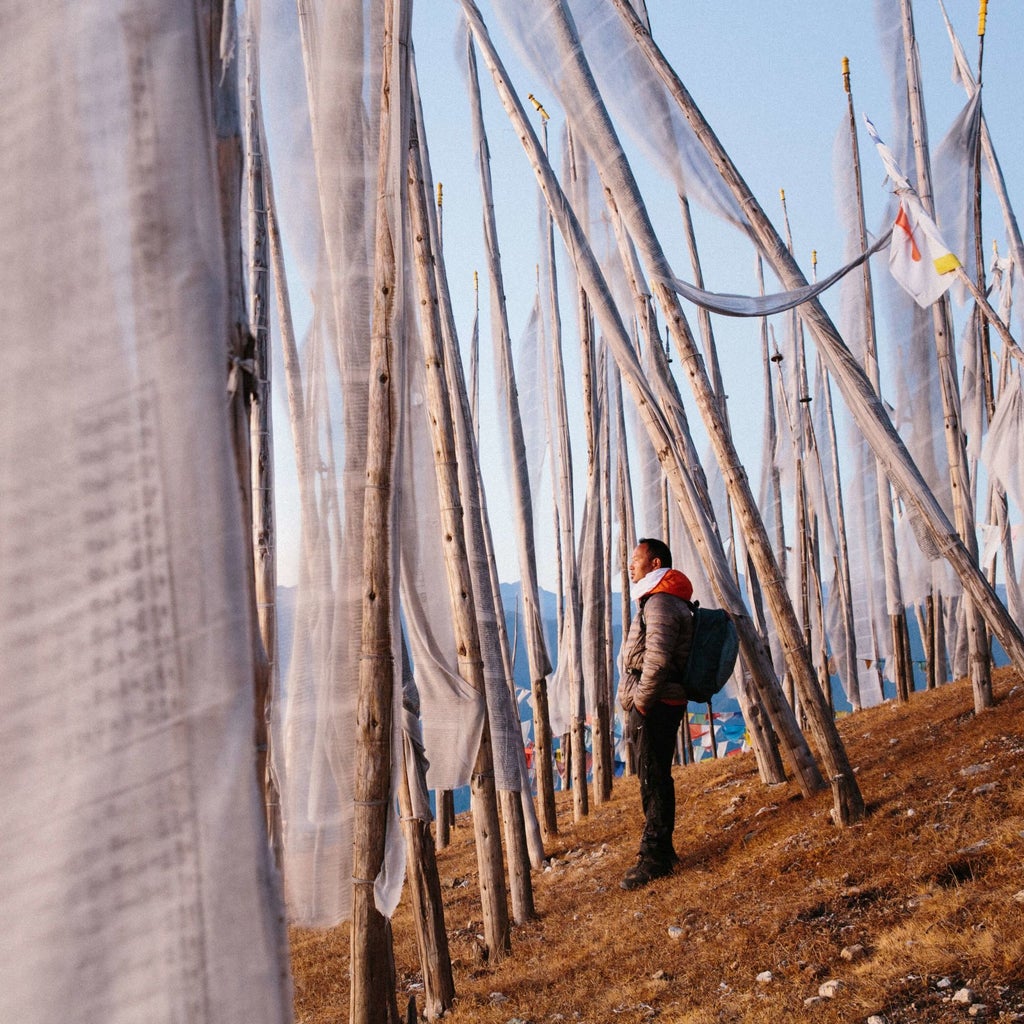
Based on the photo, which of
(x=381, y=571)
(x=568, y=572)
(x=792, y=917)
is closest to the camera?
(x=381, y=571)

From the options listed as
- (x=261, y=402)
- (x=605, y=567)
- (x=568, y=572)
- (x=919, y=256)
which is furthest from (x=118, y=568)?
(x=568, y=572)

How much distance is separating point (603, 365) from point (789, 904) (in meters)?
6.51

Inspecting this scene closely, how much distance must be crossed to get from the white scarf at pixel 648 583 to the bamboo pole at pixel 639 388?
531 mm

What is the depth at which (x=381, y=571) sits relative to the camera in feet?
10.7

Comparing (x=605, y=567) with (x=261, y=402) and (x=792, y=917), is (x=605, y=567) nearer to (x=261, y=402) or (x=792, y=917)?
(x=792, y=917)

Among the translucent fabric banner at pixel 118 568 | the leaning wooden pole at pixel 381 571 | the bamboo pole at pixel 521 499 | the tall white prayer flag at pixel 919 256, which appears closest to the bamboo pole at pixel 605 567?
the bamboo pole at pixel 521 499

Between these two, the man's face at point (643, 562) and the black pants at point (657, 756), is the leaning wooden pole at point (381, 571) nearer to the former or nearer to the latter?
the black pants at point (657, 756)

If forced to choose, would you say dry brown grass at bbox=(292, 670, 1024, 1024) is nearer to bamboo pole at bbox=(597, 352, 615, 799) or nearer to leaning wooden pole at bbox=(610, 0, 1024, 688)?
leaning wooden pole at bbox=(610, 0, 1024, 688)

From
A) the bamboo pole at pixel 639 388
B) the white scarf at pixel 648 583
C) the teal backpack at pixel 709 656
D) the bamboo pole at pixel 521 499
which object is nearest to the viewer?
the teal backpack at pixel 709 656

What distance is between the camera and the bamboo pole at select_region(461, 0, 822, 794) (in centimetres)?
537

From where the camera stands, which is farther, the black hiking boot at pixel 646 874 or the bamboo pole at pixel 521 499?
the bamboo pole at pixel 521 499

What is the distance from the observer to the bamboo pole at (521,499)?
8.27 metres

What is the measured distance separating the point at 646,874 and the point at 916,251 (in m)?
3.56

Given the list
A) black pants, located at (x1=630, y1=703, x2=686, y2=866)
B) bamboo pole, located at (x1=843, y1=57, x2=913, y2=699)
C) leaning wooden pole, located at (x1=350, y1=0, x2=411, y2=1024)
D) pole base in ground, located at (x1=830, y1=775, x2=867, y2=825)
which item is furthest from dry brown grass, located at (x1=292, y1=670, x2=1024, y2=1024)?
bamboo pole, located at (x1=843, y1=57, x2=913, y2=699)
